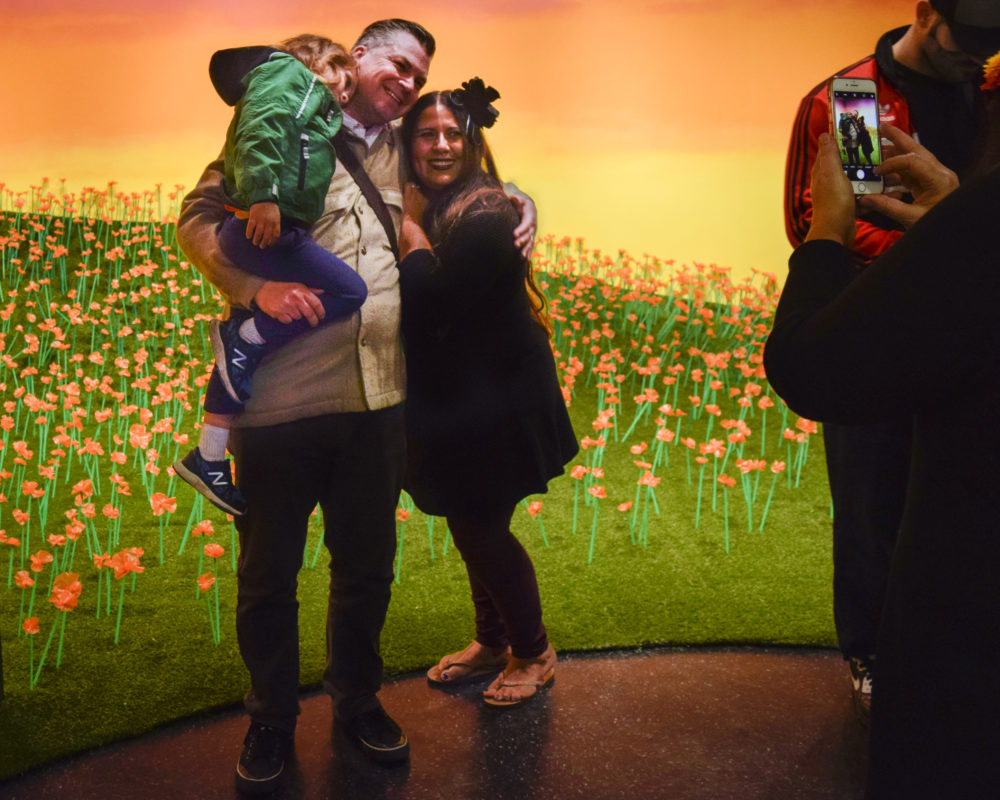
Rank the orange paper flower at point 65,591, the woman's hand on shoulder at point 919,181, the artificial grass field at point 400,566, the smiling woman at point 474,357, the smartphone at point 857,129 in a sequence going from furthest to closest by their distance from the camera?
the artificial grass field at point 400,566 < the orange paper flower at point 65,591 < the smiling woman at point 474,357 < the smartphone at point 857,129 < the woman's hand on shoulder at point 919,181

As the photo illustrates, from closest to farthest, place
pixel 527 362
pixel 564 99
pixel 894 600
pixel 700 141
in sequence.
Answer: pixel 894 600, pixel 527 362, pixel 564 99, pixel 700 141

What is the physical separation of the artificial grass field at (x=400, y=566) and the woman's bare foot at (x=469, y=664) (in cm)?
13

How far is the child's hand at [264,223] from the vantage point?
188 cm

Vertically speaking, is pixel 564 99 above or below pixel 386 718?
above

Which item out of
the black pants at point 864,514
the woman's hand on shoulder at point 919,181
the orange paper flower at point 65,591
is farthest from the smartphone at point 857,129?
the orange paper flower at point 65,591

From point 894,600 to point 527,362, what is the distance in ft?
4.25

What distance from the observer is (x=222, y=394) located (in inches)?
79.3

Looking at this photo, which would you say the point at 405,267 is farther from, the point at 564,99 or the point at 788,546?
the point at 788,546

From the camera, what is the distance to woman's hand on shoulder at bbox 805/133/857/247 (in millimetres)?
1156

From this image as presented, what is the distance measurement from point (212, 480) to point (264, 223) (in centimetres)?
57

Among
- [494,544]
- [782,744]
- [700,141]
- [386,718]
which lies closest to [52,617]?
[386,718]

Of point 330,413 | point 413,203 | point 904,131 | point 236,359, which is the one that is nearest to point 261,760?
point 330,413

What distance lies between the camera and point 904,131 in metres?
2.18

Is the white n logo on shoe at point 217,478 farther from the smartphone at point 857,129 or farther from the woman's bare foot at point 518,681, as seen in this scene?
the smartphone at point 857,129
